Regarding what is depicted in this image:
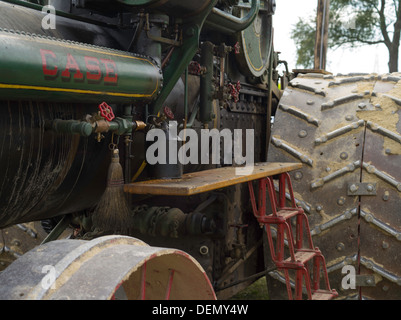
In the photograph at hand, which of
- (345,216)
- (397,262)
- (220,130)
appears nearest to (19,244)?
(220,130)

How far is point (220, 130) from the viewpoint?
10.9ft

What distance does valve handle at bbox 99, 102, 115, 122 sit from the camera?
6.79ft

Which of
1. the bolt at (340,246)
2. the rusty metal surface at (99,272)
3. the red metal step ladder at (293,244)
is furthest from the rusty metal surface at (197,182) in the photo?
the bolt at (340,246)

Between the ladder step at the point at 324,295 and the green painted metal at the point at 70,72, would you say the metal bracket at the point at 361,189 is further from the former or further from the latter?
the green painted metal at the point at 70,72

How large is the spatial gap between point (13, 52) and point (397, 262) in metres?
2.47

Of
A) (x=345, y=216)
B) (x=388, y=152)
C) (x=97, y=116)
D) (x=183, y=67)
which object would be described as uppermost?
(x=183, y=67)

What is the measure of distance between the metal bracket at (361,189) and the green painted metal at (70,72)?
4.93 ft

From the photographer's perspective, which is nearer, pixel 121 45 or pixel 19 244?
pixel 121 45

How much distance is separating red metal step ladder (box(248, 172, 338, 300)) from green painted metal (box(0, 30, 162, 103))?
1018 mm

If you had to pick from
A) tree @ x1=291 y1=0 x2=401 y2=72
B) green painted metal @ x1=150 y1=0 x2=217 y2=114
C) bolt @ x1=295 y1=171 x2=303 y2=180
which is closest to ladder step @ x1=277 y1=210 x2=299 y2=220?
bolt @ x1=295 y1=171 x2=303 y2=180

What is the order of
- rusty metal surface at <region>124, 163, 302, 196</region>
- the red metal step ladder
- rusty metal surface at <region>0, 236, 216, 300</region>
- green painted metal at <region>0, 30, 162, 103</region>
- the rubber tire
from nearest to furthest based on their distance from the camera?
rusty metal surface at <region>0, 236, 216, 300</region> < green painted metal at <region>0, 30, 162, 103</region> < rusty metal surface at <region>124, 163, 302, 196</region> < the red metal step ladder < the rubber tire

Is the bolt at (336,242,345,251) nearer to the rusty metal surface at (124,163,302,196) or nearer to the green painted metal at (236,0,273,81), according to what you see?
the rusty metal surface at (124,163,302,196)

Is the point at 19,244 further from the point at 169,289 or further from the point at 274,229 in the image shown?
the point at 169,289

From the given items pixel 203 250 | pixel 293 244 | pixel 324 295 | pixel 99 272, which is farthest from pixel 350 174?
pixel 99 272
